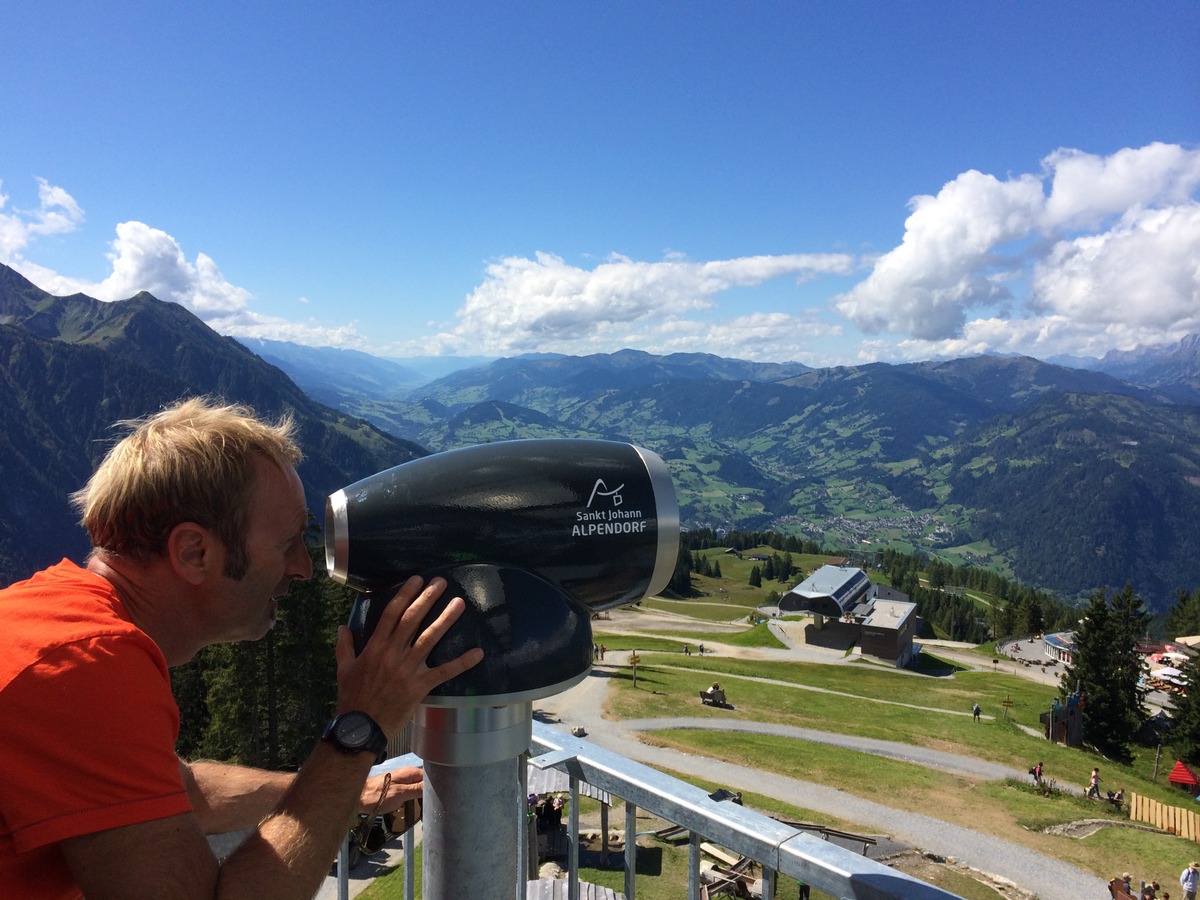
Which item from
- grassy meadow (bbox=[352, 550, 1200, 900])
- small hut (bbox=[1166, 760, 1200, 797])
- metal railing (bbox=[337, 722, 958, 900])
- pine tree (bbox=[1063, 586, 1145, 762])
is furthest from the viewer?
pine tree (bbox=[1063, 586, 1145, 762])

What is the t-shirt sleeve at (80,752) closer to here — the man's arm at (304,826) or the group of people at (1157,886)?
the man's arm at (304,826)

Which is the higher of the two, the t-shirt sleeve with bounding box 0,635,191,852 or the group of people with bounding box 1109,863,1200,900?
the t-shirt sleeve with bounding box 0,635,191,852

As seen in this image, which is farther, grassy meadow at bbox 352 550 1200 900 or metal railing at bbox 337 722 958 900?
→ grassy meadow at bbox 352 550 1200 900

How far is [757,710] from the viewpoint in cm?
3681

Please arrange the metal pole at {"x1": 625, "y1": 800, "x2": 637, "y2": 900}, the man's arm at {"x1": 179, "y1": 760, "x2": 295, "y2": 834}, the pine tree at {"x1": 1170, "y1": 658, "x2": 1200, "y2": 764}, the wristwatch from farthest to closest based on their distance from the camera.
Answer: the pine tree at {"x1": 1170, "y1": 658, "x2": 1200, "y2": 764}
the metal pole at {"x1": 625, "y1": 800, "x2": 637, "y2": 900}
the man's arm at {"x1": 179, "y1": 760, "x2": 295, "y2": 834}
the wristwatch

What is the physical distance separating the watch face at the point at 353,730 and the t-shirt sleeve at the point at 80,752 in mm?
341

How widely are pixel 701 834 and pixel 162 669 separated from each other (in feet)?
5.94

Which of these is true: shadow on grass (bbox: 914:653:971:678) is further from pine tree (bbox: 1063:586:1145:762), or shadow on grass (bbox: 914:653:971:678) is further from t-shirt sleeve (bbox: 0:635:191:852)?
t-shirt sleeve (bbox: 0:635:191:852)

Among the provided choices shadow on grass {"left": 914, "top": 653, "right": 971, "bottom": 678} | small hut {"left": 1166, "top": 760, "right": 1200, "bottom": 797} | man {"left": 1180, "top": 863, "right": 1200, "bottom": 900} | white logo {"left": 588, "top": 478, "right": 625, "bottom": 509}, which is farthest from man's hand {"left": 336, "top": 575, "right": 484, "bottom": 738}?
shadow on grass {"left": 914, "top": 653, "right": 971, "bottom": 678}

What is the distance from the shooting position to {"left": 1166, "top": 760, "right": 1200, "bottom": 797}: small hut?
38438 millimetres

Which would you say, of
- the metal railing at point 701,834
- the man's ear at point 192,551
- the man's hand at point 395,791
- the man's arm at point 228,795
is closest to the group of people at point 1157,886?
the metal railing at point 701,834

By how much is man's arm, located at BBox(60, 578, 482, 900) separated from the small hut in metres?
51.3

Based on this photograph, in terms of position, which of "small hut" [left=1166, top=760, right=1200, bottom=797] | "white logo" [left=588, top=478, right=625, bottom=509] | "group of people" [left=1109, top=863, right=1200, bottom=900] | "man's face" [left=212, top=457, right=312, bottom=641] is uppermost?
"white logo" [left=588, top=478, right=625, bottom=509]

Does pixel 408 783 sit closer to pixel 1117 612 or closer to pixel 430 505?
pixel 430 505
